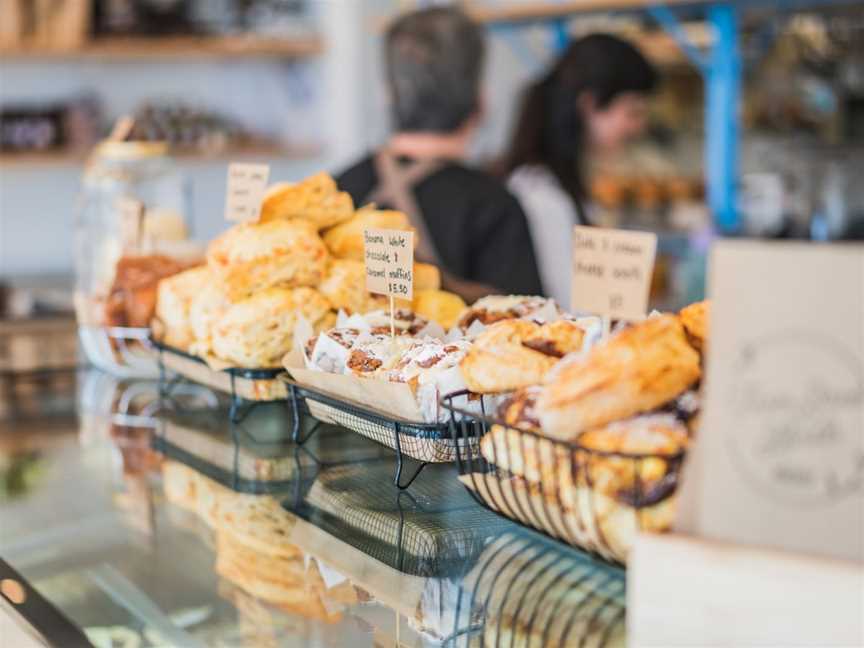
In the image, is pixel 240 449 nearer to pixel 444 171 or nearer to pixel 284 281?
pixel 284 281

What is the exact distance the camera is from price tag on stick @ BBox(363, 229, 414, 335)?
3.90 ft

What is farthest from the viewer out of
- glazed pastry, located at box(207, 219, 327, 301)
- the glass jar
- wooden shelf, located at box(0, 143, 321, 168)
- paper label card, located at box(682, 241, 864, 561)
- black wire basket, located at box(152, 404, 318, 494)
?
wooden shelf, located at box(0, 143, 321, 168)

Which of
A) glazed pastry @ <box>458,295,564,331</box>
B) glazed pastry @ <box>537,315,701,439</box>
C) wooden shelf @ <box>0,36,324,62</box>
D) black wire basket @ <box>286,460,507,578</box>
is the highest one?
wooden shelf @ <box>0,36,324,62</box>

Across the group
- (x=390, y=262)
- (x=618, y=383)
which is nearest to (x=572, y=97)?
(x=390, y=262)

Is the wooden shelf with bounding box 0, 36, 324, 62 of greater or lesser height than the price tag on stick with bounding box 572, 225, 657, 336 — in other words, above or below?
above

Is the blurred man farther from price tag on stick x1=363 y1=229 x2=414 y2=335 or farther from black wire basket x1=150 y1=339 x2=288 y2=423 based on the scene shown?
price tag on stick x1=363 y1=229 x2=414 y2=335

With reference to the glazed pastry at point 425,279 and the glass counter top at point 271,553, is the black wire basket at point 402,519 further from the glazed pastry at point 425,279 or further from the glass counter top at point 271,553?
the glazed pastry at point 425,279

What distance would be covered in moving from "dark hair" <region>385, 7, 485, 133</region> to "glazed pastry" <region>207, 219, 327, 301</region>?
4.10ft

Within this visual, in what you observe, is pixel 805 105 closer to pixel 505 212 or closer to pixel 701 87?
A: pixel 701 87

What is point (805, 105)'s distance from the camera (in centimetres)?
511

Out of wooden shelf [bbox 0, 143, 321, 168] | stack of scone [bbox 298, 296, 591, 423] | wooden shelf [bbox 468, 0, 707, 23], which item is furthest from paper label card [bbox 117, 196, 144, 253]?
wooden shelf [bbox 0, 143, 321, 168]

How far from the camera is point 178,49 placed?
4648 millimetres

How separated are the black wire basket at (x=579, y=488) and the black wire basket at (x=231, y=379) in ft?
1.51

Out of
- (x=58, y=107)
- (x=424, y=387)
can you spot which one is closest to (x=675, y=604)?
(x=424, y=387)
